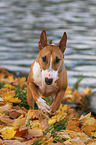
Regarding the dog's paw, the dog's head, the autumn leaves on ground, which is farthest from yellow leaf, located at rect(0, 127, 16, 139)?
the dog's head

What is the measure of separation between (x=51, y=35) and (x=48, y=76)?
33.3 ft

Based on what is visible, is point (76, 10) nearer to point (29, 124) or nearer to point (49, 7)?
point (49, 7)

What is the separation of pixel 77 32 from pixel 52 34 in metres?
1.77

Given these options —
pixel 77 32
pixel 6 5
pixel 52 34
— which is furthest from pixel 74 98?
pixel 6 5

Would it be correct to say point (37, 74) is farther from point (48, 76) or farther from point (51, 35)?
point (51, 35)

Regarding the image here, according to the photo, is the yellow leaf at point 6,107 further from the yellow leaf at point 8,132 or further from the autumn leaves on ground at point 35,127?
the yellow leaf at point 8,132

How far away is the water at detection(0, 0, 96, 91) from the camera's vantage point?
10031 mm

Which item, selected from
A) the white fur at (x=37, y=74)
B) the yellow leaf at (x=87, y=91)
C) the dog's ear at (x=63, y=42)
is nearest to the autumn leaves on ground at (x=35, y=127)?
the white fur at (x=37, y=74)

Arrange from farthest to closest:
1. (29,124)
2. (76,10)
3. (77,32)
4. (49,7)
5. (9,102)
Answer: (49,7)
(76,10)
(77,32)
(9,102)
(29,124)

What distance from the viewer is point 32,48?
1209 centimetres

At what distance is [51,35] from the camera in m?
13.8

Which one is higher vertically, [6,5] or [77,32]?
[6,5]

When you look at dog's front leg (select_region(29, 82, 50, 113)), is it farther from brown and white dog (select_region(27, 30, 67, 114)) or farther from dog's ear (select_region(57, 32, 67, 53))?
dog's ear (select_region(57, 32, 67, 53))

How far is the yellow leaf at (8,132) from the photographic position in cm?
373
